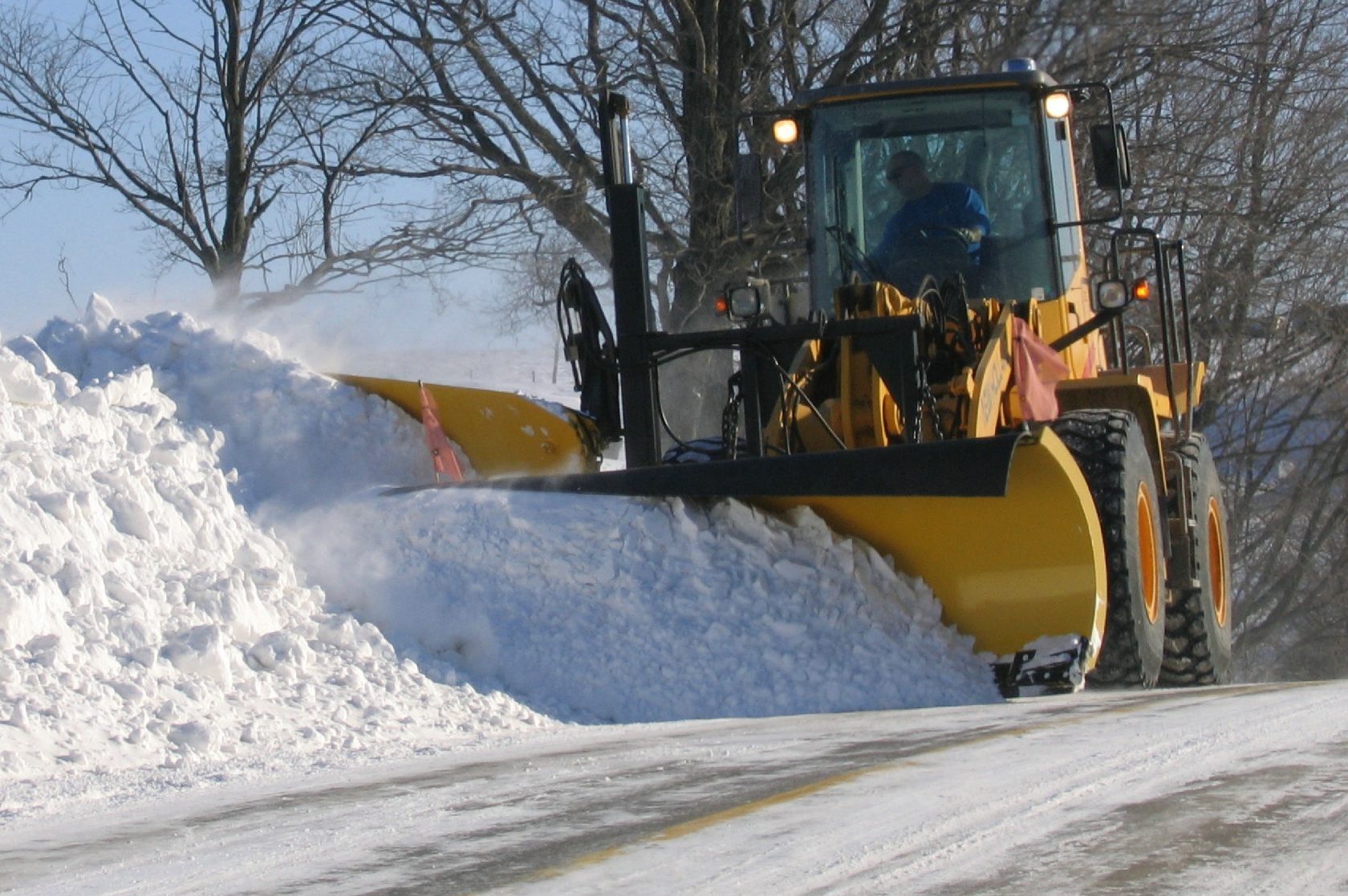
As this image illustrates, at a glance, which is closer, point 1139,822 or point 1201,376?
point 1139,822

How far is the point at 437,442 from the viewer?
28.6 feet

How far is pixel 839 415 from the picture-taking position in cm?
727

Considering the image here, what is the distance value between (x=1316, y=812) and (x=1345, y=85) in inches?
601

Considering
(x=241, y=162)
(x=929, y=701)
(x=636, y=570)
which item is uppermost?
(x=241, y=162)

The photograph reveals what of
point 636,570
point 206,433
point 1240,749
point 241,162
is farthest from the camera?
point 241,162

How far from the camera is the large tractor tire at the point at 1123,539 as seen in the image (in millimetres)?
6766

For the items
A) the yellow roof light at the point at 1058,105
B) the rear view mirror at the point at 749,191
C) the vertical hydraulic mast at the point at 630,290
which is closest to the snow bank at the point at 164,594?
the vertical hydraulic mast at the point at 630,290

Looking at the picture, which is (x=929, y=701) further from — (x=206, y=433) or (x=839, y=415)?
(x=206, y=433)

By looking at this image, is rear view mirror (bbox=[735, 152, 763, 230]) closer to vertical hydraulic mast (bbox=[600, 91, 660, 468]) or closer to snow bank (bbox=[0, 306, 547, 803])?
vertical hydraulic mast (bbox=[600, 91, 660, 468])

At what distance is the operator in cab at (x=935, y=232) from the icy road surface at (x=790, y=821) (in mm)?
3182

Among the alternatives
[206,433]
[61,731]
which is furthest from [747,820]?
[206,433]

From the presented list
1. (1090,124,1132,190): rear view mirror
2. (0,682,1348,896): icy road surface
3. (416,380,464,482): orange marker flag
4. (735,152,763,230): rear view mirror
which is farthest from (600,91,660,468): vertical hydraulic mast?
(0,682,1348,896): icy road surface

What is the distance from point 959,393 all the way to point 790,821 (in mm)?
3656

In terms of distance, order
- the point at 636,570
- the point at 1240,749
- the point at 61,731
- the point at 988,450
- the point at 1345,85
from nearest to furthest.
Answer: the point at 1240,749
the point at 61,731
the point at 988,450
the point at 636,570
the point at 1345,85
